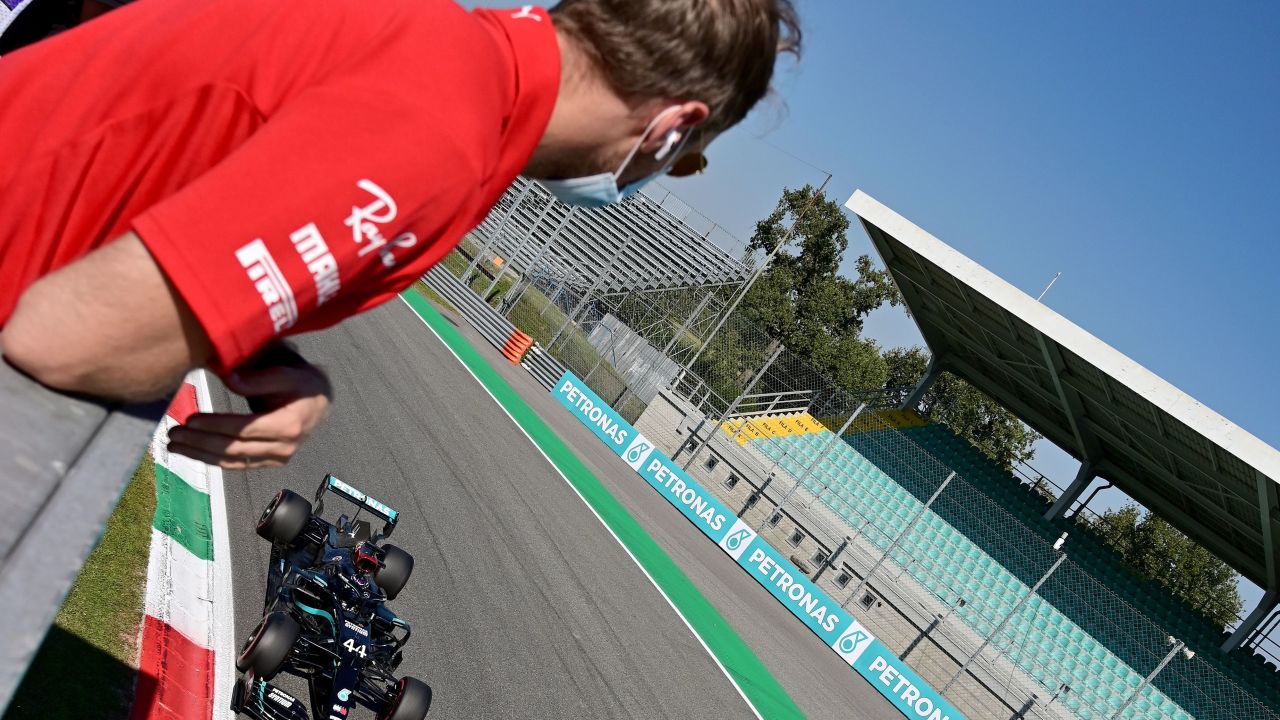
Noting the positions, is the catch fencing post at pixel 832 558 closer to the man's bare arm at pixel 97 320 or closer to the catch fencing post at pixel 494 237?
the catch fencing post at pixel 494 237

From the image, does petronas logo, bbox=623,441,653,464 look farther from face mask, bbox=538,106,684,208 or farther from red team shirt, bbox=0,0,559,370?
red team shirt, bbox=0,0,559,370

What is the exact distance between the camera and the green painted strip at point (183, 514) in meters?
7.52

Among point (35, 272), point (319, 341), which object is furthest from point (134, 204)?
point (319, 341)

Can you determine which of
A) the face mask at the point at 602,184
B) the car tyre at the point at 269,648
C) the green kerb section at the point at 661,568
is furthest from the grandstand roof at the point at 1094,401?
the face mask at the point at 602,184

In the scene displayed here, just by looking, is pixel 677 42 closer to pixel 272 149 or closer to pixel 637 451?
pixel 272 149

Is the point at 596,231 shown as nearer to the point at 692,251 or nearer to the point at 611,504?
the point at 692,251

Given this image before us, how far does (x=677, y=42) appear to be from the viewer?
1.23 meters

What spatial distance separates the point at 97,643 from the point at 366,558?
2.20m

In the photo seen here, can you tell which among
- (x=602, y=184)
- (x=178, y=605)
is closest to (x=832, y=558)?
(x=178, y=605)

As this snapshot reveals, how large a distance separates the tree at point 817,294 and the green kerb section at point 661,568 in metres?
31.9

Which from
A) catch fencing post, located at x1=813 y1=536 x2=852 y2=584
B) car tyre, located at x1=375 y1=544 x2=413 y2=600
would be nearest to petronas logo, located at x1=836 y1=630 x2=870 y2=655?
catch fencing post, located at x1=813 y1=536 x2=852 y2=584

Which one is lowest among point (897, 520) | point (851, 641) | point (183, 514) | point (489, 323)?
point (183, 514)

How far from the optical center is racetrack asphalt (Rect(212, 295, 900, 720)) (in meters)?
8.28

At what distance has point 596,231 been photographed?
3291 cm
